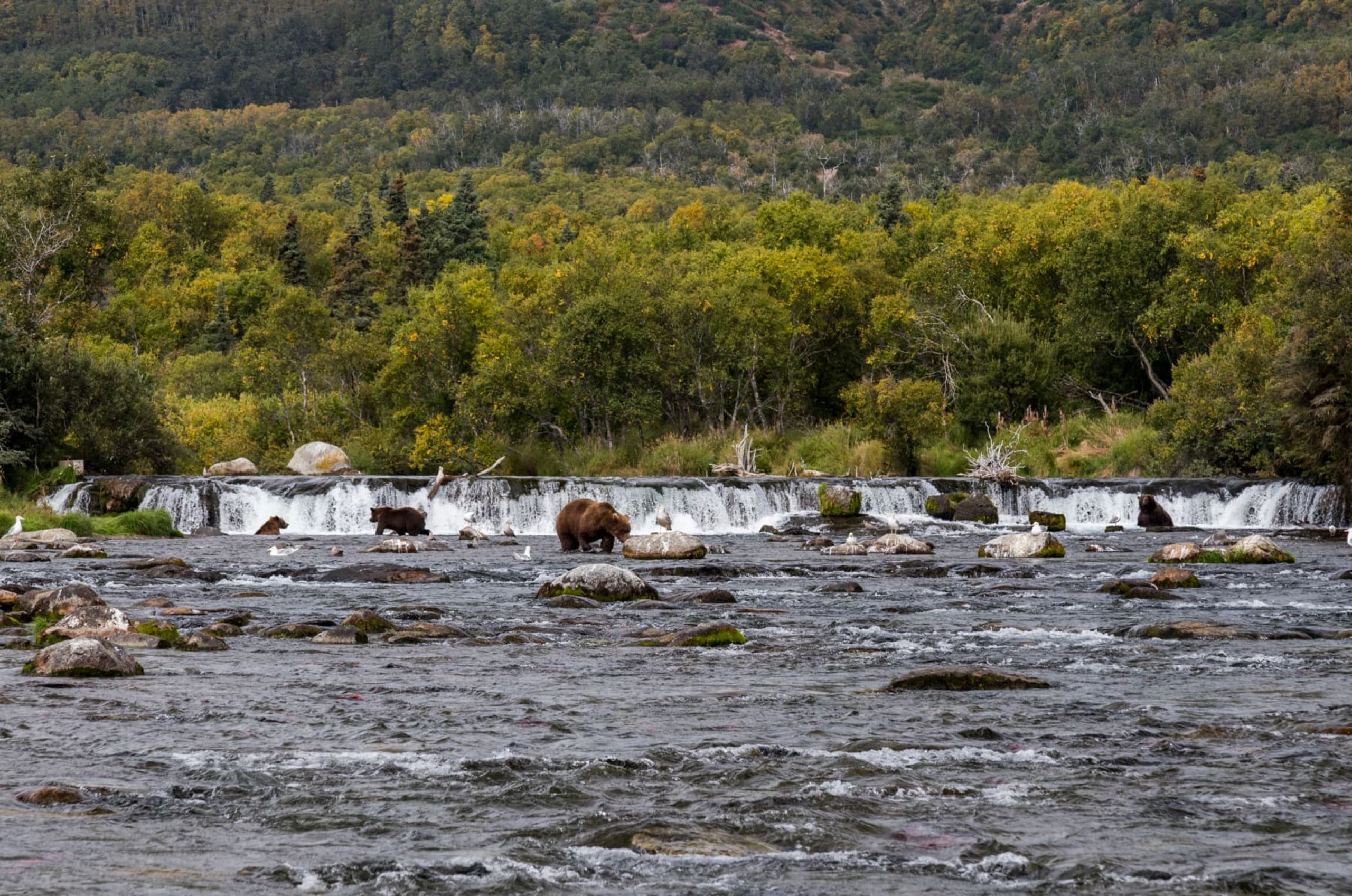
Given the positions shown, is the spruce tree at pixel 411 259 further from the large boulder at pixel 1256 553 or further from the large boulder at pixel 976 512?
the large boulder at pixel 1256 553

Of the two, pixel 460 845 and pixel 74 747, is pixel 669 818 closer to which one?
pixel 460 845

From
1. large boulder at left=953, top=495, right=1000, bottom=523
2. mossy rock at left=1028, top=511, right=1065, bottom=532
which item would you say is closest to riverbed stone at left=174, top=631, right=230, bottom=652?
mossy rock at left=1028, top=511, right=1065, bottom=532

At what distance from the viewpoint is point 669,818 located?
8023 millimetres

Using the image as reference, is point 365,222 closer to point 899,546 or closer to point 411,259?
point 411,259

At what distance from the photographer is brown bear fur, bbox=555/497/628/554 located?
3181 centimetres

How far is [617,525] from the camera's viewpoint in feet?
104

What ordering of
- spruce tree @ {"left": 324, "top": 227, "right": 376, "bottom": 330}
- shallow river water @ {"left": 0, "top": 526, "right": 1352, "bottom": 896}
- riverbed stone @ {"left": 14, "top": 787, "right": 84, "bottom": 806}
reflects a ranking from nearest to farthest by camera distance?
1. shallow river water @ {"left": 0, "top": 526, "right": 1352, "bottom": 896}
2. riverbed stone @ {"left": 14, "top": 787, "right": 84, "bottom": 806}
3. spruce tree @ {"left": 324, "top": 227, "right": 376, "bottom": 330}

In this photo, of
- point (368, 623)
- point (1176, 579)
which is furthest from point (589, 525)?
point (368, 623)

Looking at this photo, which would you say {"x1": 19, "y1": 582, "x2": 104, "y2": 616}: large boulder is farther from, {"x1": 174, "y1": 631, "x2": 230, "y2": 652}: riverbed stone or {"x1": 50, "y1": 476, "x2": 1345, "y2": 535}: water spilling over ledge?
{"x1": 50, "y1": 476, "x2": 1345, "y2": 535}: water spilling over ledge

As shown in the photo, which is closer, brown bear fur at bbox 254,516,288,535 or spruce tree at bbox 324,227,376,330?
brown bear fur at bbox 254,516,288,535

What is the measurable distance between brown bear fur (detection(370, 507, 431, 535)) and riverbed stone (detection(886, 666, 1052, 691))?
1174 inches

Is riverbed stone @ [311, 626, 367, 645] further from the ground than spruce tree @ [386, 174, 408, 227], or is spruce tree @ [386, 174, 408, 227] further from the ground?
spruce tree @ [386, 174, 408, 227]

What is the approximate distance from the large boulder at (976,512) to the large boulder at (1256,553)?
1504 centimetres

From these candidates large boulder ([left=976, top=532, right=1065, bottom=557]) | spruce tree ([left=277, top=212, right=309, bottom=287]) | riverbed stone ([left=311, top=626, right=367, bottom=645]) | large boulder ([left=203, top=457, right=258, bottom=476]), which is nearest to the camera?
riverbed stone ([left=311, top=626, right=367, bottom=645])
